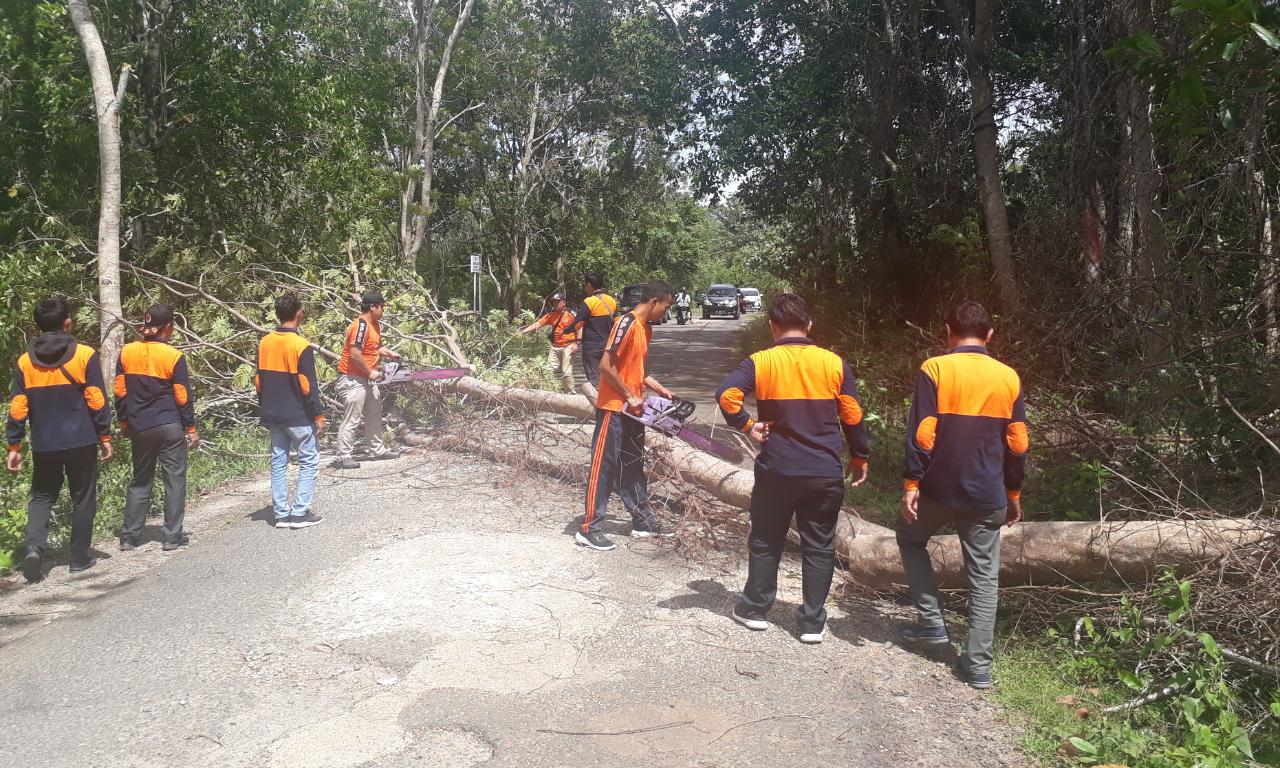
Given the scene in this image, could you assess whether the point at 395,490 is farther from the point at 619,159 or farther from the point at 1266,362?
the point at 619,159

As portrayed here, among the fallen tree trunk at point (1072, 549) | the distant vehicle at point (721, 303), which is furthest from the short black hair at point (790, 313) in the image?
the distant vehicle at point (721, 303)

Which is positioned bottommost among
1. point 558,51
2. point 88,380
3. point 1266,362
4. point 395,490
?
point 395,490

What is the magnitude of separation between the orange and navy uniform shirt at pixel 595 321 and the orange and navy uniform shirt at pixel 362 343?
239cm

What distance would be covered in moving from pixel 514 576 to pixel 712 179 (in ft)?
48.2

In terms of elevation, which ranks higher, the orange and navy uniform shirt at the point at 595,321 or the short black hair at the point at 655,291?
the short black hair at the point at 655,291

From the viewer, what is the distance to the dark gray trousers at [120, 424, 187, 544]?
6.16 meters

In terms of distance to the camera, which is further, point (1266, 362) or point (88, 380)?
point (88, 380)

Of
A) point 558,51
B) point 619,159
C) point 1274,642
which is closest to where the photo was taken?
point 1274,642

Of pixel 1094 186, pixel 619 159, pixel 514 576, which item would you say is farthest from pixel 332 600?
pixel 619 159

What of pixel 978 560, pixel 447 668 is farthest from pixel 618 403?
pixel 978 560

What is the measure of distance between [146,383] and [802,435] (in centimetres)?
465

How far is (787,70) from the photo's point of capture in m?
16.1

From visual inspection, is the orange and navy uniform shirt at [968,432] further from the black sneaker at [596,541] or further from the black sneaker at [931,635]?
the black sneaker at [596,541]

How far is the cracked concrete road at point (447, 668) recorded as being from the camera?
11.4ft
